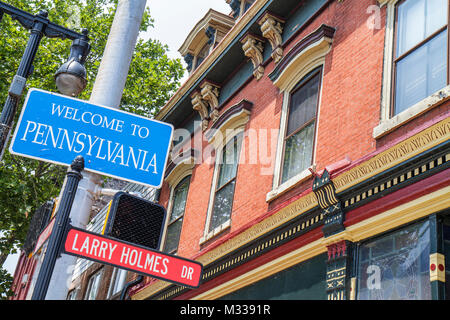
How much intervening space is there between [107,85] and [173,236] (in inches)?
399

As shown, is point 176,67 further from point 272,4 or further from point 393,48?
point 393,48

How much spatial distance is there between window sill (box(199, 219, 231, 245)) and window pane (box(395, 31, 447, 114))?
485cm

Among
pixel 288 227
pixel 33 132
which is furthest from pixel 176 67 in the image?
pixel 33 132

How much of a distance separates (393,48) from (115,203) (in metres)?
5.76

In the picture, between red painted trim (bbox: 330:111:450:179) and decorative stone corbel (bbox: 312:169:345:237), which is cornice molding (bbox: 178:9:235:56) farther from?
red painted trim (bbox: 330:111:450:179)

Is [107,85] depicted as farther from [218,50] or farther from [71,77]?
[218,50]

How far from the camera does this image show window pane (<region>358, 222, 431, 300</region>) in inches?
265

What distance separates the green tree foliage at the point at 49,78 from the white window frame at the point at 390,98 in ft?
48.3

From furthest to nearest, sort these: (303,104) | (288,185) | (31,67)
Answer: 1. (303,104)
2. (288,185)
3. (31,67)

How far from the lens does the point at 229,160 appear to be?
1305 cm

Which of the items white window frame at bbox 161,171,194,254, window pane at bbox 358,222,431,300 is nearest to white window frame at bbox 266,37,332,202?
window pane at bbox 358,222,431,300

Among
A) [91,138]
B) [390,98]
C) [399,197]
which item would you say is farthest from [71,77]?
[390,98]

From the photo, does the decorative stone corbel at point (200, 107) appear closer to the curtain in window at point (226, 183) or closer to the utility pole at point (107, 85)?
the curtain in window at point (226, 183)

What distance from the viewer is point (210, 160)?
13.9m
